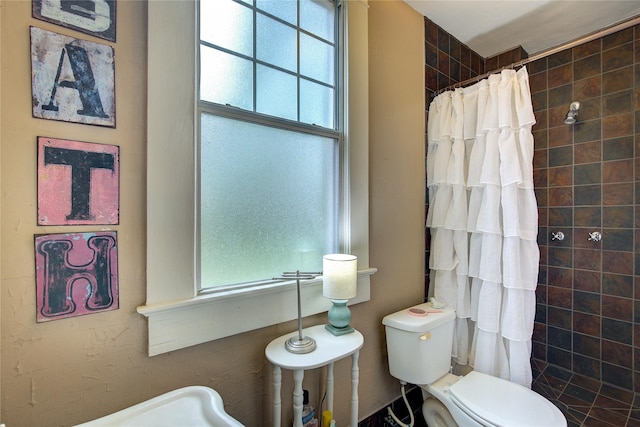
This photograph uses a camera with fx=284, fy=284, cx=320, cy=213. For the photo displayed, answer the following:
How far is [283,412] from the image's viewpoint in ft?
3.97

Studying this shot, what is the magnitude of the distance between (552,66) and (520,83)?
111cm

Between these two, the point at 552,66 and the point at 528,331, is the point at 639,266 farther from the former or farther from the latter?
the point at 552,66

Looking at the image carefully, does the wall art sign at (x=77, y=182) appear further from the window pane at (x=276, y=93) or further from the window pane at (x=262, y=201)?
the window pane at (x=276, y=93)

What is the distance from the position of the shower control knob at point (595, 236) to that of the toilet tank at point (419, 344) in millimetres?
1294

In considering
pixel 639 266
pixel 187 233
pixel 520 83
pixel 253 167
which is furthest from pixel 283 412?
pixel 639 266

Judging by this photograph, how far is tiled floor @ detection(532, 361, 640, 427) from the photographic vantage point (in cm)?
166

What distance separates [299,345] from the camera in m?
1.09

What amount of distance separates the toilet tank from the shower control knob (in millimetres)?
1294

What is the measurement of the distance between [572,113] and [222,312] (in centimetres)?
258

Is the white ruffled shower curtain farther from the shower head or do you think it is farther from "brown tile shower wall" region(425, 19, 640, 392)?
the shower head

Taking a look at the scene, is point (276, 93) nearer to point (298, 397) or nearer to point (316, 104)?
point (316, 104)

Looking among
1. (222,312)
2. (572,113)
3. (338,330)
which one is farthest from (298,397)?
(572,113)

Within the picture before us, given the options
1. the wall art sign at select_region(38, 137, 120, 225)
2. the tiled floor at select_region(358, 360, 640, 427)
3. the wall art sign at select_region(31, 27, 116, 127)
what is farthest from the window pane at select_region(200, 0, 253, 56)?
the tiled floor at select_region(358, 360, 640, 427)

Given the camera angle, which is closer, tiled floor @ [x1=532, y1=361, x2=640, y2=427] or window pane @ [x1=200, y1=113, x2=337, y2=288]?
window pane @ [x1=200, y1=113, x2=337, y2=288]
